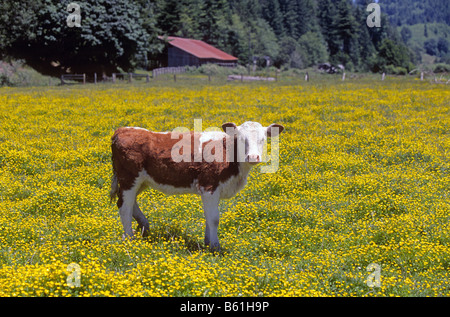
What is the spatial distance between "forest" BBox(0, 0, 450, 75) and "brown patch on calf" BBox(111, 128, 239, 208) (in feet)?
161

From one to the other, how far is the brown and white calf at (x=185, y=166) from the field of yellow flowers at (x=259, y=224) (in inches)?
32.0

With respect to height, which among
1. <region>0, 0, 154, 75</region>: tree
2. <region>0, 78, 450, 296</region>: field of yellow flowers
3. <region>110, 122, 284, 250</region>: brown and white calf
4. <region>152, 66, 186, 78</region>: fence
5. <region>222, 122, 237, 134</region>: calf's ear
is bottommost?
<region>0, 78, 450, 296</region>: field of yellow flowers

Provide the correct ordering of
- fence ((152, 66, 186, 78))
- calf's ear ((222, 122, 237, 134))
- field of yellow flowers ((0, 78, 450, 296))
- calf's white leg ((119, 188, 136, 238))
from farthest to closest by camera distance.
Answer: fence ((152, 66, 186, 78)) → calf's white leg ((119, 188, 136, 238)) → calf's ear ((222, 122, 237, 134)) → field of yellow flowers ((0, 78, 450, 296))

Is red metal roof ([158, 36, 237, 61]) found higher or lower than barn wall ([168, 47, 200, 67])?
higher

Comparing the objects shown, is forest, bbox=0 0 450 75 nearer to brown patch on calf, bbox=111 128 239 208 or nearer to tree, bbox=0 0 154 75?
tree, bbox=0 0 154 75

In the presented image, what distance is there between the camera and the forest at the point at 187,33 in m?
53.9

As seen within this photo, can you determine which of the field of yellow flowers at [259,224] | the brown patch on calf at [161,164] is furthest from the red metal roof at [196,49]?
the brown patch on calf at [161,164]

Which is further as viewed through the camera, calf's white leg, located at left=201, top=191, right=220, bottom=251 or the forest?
the forest

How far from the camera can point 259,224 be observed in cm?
877

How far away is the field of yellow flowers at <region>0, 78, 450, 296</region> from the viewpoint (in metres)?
5.97

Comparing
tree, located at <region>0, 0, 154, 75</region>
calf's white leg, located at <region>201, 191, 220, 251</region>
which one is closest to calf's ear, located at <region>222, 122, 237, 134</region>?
calf's white leg, located at <region>201, 191, 220, 251</region>

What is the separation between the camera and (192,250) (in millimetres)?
7523

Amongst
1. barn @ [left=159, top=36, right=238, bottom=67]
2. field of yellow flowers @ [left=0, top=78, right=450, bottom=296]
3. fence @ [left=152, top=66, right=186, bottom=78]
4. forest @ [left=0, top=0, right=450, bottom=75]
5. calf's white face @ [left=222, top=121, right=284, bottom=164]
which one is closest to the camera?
field of yellow flowers @ [left=0, top=78, right=450, bottom=296]
